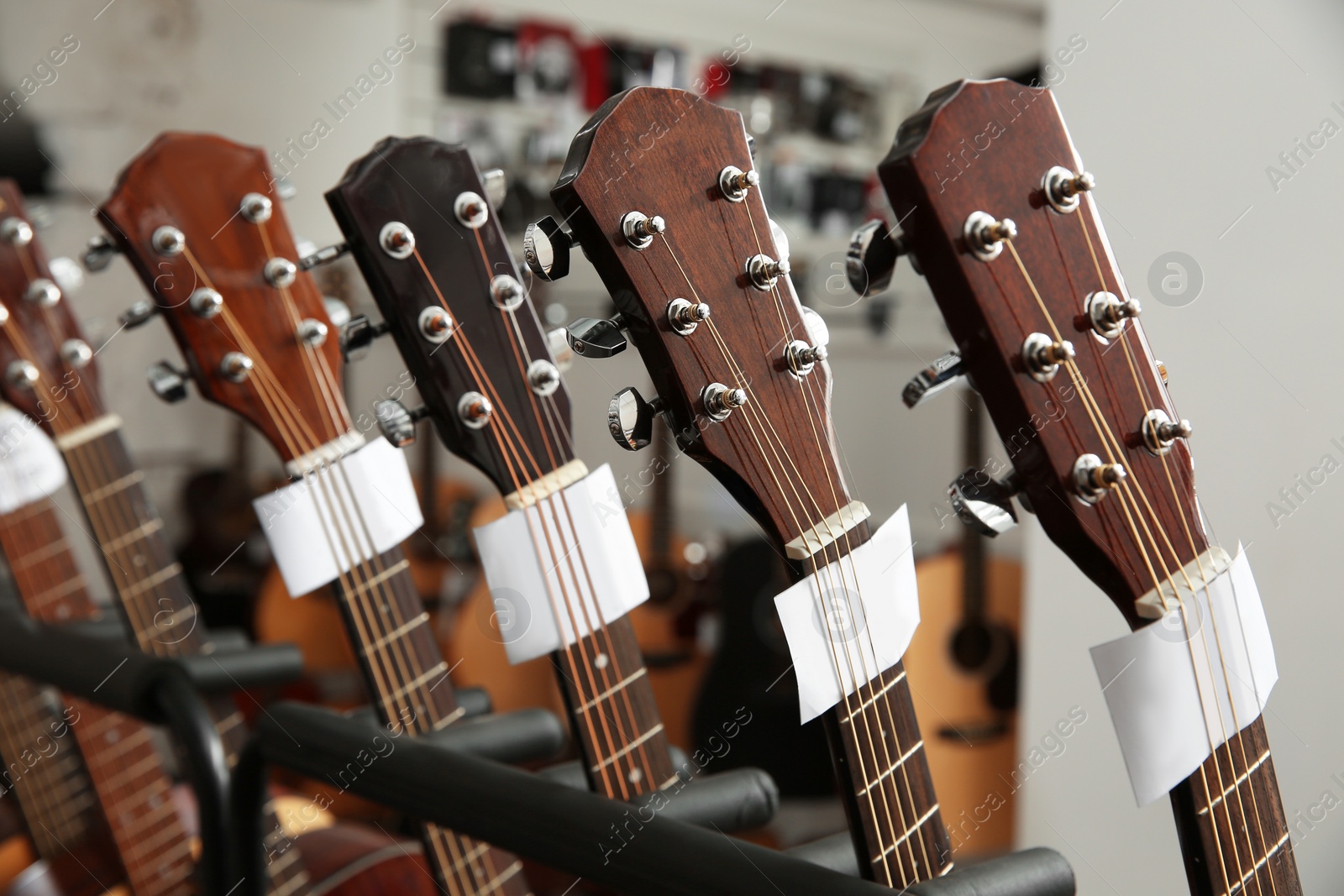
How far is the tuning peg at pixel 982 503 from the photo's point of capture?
1.64ft

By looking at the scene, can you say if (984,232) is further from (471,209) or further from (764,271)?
(471,209)

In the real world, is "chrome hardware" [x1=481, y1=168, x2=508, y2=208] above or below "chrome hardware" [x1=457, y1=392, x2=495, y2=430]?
above

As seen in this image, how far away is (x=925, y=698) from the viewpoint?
2014 millimetres

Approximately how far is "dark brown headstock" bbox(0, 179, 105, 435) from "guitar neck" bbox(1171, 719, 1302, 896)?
0.97m

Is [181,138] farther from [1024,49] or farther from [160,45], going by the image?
[1024,49]

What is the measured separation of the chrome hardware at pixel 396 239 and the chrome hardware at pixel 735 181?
23 cm

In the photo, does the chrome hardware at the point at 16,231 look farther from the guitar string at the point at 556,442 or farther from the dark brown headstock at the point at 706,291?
the dark brown headstock at the point at 706,291

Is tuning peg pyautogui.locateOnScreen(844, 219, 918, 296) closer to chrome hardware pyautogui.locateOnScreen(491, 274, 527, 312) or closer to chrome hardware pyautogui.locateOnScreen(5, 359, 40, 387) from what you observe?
chrome hardware pyautogui.locateOnScreen(491, 274, 527, 312)

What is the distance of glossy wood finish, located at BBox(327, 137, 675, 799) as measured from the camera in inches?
27.5

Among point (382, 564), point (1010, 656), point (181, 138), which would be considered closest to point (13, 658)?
point (382, 564)

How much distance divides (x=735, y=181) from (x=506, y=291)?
0.22 m

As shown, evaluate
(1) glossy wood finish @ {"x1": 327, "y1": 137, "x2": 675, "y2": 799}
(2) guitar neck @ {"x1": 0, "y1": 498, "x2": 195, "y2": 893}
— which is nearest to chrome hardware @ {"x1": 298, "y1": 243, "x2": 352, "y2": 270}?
(1) glossy wood finish @ {"x1": 327, "y1": 137, "x2": 675, "y2": 799}

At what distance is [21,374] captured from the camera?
3.39ft

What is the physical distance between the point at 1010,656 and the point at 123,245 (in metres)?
1.67
